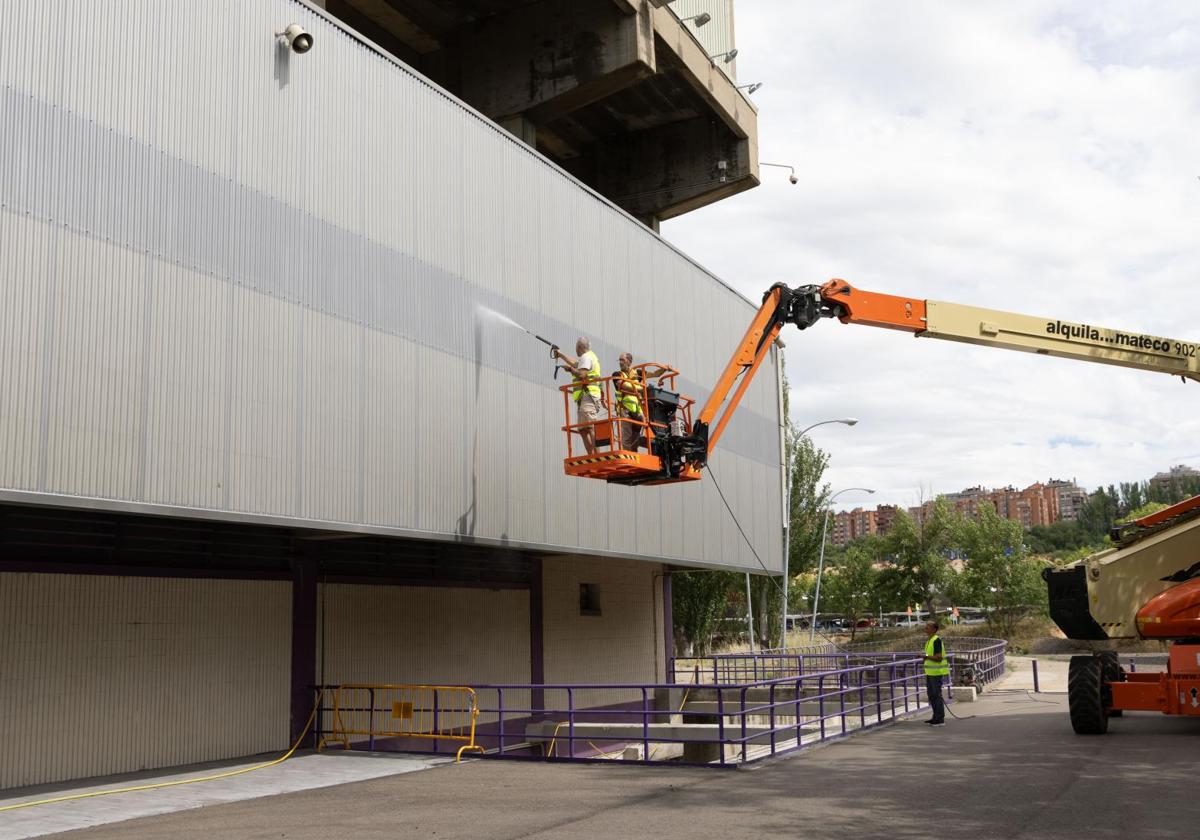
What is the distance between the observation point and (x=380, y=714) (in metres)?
18.8

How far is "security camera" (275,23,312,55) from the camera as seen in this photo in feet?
48.2

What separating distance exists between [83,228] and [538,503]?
960 cm

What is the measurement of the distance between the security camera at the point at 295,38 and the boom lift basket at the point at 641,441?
6103 mm

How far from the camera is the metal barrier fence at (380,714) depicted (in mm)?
16797

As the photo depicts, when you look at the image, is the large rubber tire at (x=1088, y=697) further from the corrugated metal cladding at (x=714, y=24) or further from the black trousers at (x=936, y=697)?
the corrugated metal cladding at (x=714, y=24)

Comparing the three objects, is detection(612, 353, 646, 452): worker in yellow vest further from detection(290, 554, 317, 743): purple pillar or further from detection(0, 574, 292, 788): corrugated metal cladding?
detection(0, 574, 292, 788): corrugated metal cladding

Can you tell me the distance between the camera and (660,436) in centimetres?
1482

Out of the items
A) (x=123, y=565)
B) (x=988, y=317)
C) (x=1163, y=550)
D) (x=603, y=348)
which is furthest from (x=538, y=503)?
(x=1163, y=550)

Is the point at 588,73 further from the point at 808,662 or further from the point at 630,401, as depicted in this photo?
the point at 808,662

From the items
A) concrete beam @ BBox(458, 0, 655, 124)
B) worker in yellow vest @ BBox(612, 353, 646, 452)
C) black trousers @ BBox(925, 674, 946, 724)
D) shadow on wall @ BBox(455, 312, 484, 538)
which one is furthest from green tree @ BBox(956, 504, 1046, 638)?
worker in yellow vest @ BBox(612, 353, 646, 452)

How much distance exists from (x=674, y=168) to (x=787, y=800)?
2218 centimetres

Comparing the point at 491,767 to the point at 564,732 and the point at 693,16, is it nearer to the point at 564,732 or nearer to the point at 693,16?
the point at 564,732

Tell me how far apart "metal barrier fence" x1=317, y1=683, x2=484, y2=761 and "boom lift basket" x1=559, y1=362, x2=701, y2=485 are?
4.71m

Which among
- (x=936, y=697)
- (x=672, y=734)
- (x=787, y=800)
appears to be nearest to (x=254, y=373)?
(x=787, y=800)
